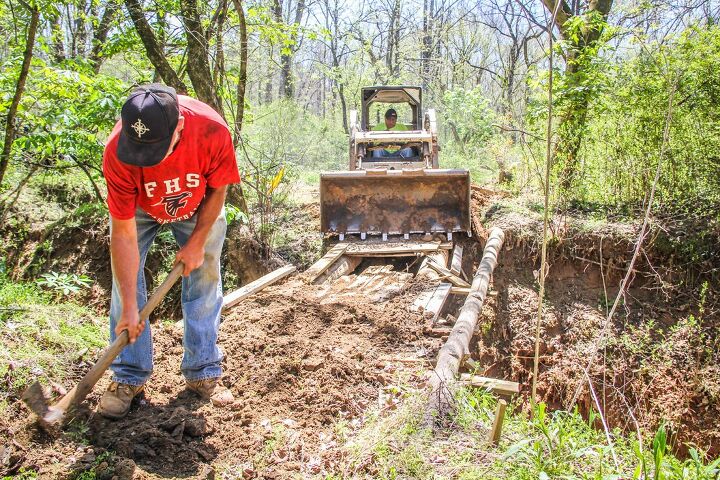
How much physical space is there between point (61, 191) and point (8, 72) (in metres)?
3.11

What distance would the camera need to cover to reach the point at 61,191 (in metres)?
7.95

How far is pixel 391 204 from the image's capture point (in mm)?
7504

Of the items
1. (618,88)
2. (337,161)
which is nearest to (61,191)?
(618,88)

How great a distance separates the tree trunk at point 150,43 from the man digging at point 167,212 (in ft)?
12.3

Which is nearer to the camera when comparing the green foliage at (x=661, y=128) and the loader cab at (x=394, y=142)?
the green foliage at (x=661, y=128)

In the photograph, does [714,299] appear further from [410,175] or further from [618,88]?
[410,175]

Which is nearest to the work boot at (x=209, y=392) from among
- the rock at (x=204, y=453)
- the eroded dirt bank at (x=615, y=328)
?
the rock at (x=204, y=453)

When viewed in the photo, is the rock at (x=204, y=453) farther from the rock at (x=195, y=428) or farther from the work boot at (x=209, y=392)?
the work boot at (x=209, y=392)

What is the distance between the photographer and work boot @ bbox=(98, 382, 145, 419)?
2725 mm

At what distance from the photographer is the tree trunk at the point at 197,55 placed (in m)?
6.19

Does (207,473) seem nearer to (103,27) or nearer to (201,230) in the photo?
(201,230)

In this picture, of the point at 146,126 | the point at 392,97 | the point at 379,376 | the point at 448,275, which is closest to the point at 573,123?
the point at 448,275

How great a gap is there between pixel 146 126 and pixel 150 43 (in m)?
4.64

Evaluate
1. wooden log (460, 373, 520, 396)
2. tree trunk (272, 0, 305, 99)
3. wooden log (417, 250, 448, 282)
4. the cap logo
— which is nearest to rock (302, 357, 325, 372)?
wooden log (460, 373, 520, 396)
